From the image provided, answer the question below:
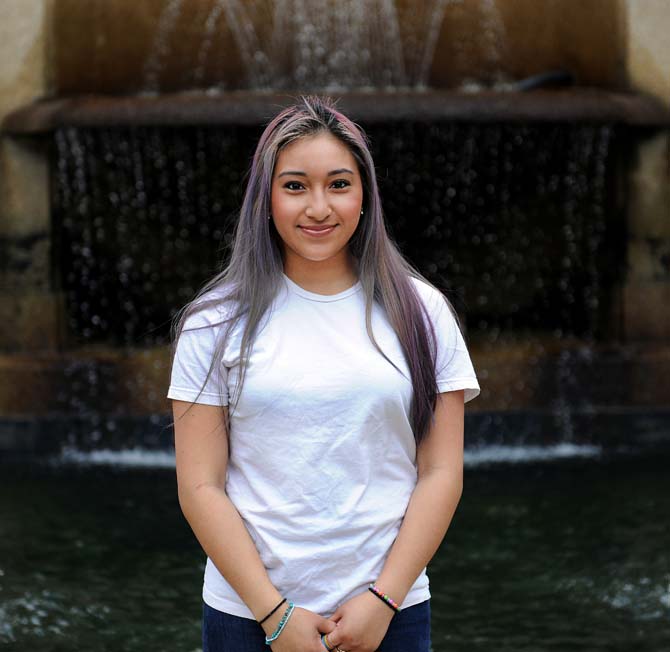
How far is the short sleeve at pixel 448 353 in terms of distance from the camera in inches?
78.2

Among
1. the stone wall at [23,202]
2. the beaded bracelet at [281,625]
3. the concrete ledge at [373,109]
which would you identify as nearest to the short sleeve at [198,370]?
the beaded bracelet at [281,625]

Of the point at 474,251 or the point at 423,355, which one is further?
the point at 474,251

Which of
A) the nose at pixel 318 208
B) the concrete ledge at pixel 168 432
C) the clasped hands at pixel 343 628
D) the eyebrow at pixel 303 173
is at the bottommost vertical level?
the concrete ledge at pixel 168 432

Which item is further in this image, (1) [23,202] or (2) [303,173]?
(1) [23,202]

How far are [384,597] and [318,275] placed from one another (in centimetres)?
56

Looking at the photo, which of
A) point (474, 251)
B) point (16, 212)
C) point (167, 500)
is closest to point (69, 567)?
point (167, 500)

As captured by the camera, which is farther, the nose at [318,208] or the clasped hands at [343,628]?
the nose at [318,208]

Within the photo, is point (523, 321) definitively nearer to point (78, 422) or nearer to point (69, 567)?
point (78, 422)

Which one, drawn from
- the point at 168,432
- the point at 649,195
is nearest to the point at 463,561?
the point at 168,432

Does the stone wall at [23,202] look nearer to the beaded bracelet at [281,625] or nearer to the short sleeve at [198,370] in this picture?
the short sleeve at [198,370]

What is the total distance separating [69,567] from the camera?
4.38 metres

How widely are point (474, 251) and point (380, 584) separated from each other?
21.3 ft

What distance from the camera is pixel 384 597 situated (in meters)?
1.85

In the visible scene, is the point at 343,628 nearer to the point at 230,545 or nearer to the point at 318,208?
the point at 230,545
